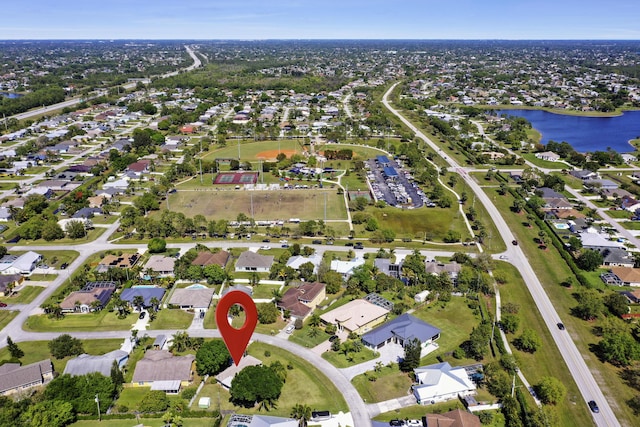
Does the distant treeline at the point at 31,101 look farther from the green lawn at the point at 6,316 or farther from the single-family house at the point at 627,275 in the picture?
the single-family house at the point at 627,275

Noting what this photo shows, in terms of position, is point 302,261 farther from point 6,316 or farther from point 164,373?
point 6,316

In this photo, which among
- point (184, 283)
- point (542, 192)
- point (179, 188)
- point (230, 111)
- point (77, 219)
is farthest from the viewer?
point (230, 111)

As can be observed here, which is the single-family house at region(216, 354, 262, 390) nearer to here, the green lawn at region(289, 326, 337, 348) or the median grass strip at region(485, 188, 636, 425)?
the green lawn at region(289, 326, 337, 348)

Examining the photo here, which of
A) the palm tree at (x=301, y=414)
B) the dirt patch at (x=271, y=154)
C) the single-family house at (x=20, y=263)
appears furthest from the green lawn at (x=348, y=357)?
the dirt patch at (x=271, y=154)

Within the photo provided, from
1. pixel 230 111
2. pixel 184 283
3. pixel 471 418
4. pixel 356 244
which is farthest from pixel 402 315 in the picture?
pixel 230 111

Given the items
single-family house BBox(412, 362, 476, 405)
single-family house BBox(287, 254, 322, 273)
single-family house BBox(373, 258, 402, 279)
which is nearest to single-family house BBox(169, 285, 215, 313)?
single-family house BBox(287, 254, 322, 273)

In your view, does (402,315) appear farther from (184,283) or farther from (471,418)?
(184,283)
